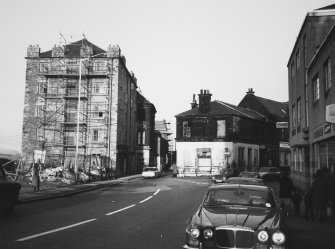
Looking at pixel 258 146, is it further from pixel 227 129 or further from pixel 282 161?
pixel 227 129

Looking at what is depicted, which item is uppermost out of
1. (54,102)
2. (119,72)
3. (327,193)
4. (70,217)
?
(119,72)

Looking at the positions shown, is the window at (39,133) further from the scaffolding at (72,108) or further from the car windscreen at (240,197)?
the car windscreen at (240,197)

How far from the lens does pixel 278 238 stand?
619 centimetres

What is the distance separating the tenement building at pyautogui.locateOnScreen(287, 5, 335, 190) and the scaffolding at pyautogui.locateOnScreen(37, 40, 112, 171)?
26842 millimetres

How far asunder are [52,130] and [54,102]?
3709 millimetres

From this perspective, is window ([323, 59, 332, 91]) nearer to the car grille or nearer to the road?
the road

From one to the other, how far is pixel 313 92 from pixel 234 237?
16.0 m

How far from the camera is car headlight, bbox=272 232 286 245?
6152 mm

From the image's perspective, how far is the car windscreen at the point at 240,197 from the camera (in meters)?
7.70

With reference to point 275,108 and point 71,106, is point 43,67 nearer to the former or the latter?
point 71,106

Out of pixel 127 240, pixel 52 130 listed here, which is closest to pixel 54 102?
pixel 52 130

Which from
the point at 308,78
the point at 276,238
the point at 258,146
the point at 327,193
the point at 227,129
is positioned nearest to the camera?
the point at 276,238

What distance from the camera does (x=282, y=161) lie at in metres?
64.4

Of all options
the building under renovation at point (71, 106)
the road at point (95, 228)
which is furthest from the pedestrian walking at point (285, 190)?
the building under renovation at point (71, 106)
